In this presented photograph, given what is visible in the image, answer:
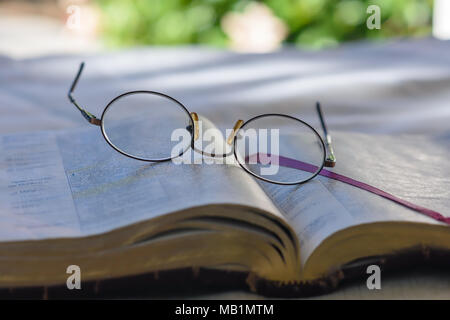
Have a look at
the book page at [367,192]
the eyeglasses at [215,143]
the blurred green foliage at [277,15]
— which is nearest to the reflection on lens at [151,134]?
the eyeglasses at [215,143]

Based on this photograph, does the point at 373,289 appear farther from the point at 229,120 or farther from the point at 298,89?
the point at 298,89

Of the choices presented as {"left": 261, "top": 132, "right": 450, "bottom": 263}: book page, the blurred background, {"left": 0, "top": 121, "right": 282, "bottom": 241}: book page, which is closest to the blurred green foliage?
the blurred background

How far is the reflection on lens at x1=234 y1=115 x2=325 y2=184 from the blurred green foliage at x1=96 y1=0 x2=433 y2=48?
5.72 ft

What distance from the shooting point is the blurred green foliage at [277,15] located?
2.51 meters

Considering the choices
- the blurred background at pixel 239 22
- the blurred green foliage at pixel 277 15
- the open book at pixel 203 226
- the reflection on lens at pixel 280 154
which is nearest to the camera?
the open book at pixel 203 226

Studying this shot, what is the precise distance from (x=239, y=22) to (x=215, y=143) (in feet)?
5.59

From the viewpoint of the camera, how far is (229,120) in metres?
1.03

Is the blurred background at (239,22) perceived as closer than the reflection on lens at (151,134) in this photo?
No

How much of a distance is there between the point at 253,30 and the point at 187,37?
362mm

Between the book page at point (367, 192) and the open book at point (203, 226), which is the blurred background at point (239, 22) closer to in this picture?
the book page at point (367, 192)

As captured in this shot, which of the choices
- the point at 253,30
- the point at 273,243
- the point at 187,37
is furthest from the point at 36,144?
the point at 187,37

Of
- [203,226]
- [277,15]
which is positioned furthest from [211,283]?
[277,15]

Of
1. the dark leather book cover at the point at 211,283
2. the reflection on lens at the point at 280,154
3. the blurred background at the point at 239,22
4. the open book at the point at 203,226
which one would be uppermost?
the blurred background at the point at 239,22

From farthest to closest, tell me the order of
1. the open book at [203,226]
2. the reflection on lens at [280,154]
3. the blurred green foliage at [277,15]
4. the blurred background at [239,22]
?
the blurred green foliage at [277,15] < the blurred background at [239,22] < the reflection on lens at [280,154] < the open book at [203,226]
